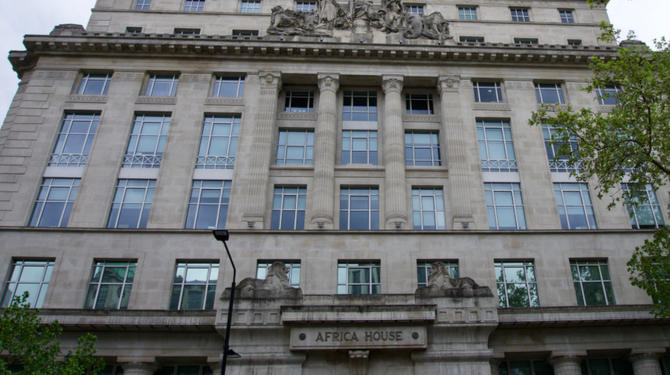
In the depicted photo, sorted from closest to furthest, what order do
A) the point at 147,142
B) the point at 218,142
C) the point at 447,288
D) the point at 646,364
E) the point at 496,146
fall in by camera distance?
the point at 447,288, the point at 646,364, the point at 147,142, the point at 218,142, the point at 496,146

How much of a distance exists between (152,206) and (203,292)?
18.4ft

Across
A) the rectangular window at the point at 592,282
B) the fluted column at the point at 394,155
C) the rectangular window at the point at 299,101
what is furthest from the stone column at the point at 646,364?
the rectangular window at the point at 299,101

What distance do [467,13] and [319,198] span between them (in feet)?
65.5

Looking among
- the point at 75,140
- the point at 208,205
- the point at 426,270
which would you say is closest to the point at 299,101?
the point at 208,205

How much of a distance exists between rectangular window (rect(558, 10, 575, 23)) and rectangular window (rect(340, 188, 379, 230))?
832 inches

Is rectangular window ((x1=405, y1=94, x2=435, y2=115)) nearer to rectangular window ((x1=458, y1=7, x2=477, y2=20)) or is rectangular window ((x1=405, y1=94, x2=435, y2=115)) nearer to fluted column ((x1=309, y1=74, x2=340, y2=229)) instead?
fluted column ((x1=309, y1=74, x2=340, y2=229))

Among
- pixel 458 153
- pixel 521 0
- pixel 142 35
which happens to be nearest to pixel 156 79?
pixel 142 35

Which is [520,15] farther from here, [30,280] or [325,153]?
[30,280]

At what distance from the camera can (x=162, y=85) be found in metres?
30.4

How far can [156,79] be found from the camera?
30703mm

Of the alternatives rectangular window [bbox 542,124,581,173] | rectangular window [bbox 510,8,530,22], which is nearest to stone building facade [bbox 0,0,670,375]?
rectangular window [bbox 542,124,581,173]

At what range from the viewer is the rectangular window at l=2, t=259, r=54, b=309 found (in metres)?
23.6

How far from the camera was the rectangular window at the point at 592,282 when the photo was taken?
24.0 metres

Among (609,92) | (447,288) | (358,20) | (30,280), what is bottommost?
(447,288)
